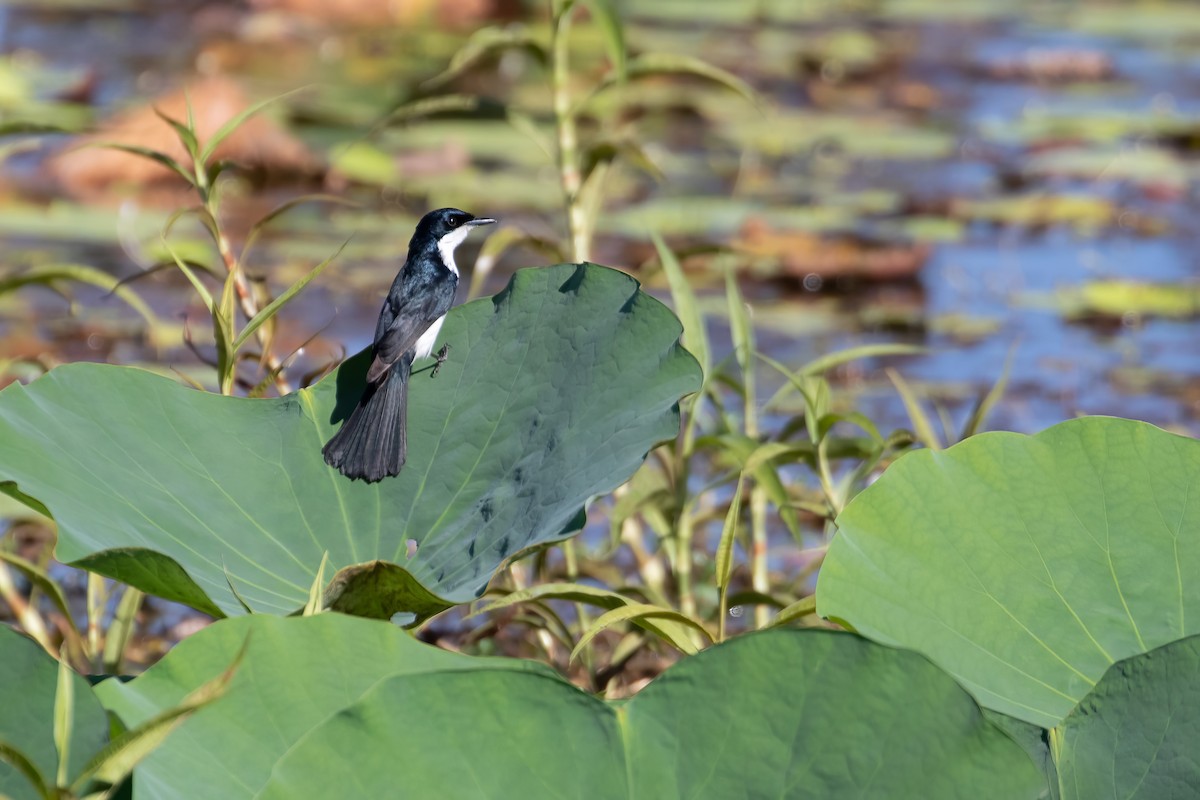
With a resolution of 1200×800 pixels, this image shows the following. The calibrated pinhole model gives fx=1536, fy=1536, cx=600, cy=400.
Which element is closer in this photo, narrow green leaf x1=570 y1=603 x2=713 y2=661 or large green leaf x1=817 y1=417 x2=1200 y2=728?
large green leaf x1=817 y1=417 x2=1200 y2=728

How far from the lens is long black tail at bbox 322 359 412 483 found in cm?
164

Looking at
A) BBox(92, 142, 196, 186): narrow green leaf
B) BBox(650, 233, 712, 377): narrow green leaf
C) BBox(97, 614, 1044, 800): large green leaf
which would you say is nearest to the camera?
BBox(97, 614, 1044, 800): large green leaf

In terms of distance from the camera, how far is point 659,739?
42.3 inches

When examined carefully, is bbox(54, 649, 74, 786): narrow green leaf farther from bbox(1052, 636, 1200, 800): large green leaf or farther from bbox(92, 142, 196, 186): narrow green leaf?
bbox(92, 142, 196, 186): narrow green leaf

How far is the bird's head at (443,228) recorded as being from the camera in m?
2.00

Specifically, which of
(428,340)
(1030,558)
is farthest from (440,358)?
(1030,558)

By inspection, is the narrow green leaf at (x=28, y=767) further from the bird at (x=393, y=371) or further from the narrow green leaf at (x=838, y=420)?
the narrow green leaf at (x=838, y=420)

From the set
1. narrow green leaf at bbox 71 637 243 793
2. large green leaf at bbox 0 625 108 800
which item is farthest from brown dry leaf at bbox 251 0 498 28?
narrow green leaf at bbox 71 637 243 793

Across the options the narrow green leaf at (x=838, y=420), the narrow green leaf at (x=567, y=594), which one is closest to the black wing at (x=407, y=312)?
the narrow green leaf at (x=567, y=594)

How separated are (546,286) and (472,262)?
3.77 metres

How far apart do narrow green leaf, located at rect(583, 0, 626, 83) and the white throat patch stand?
430 mm

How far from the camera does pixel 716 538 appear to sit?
3.50 metres

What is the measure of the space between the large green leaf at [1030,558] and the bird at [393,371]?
1.74ft

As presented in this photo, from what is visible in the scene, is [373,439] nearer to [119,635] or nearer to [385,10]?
[119,635]
